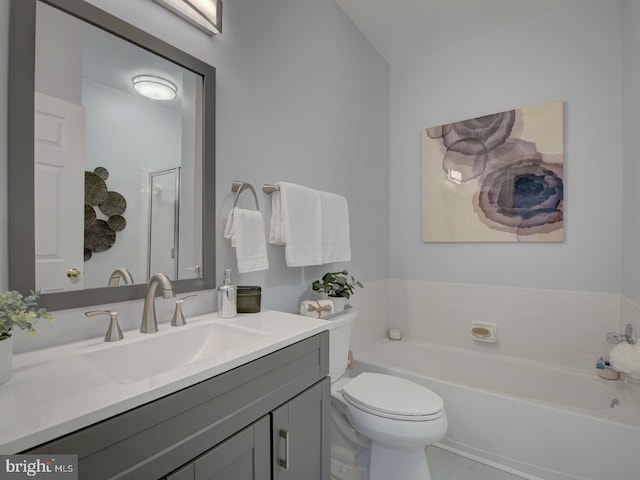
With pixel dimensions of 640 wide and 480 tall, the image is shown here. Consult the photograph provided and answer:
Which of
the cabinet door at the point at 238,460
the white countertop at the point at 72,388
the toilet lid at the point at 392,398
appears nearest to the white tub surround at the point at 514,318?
the toilet lid at the point at 392,398

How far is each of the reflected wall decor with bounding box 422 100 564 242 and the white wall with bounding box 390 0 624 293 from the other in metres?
0.07

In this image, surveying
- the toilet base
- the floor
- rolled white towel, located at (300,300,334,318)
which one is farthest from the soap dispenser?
the floor

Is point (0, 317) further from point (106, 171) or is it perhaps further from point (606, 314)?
point (606, 314)

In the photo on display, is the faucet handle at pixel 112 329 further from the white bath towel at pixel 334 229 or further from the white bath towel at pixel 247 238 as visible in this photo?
the white bath towel at pixel 334 229

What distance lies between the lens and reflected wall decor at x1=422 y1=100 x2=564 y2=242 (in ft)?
6.97

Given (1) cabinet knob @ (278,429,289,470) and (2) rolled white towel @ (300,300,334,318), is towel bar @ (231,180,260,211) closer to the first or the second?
(2) rolled white towel @ (300,300,334,318)

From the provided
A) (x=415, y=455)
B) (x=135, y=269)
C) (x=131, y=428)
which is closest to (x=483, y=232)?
(x=415, y=455)

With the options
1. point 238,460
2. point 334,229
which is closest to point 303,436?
point 238,460

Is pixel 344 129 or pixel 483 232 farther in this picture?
pixel 483 232

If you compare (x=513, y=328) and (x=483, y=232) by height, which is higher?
(x=483, y=232)

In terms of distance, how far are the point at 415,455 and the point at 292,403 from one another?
34.5 inches

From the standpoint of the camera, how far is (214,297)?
132 cm

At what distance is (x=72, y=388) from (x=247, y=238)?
767mm

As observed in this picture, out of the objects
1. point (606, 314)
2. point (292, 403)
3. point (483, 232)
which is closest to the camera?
point (292, 403)
